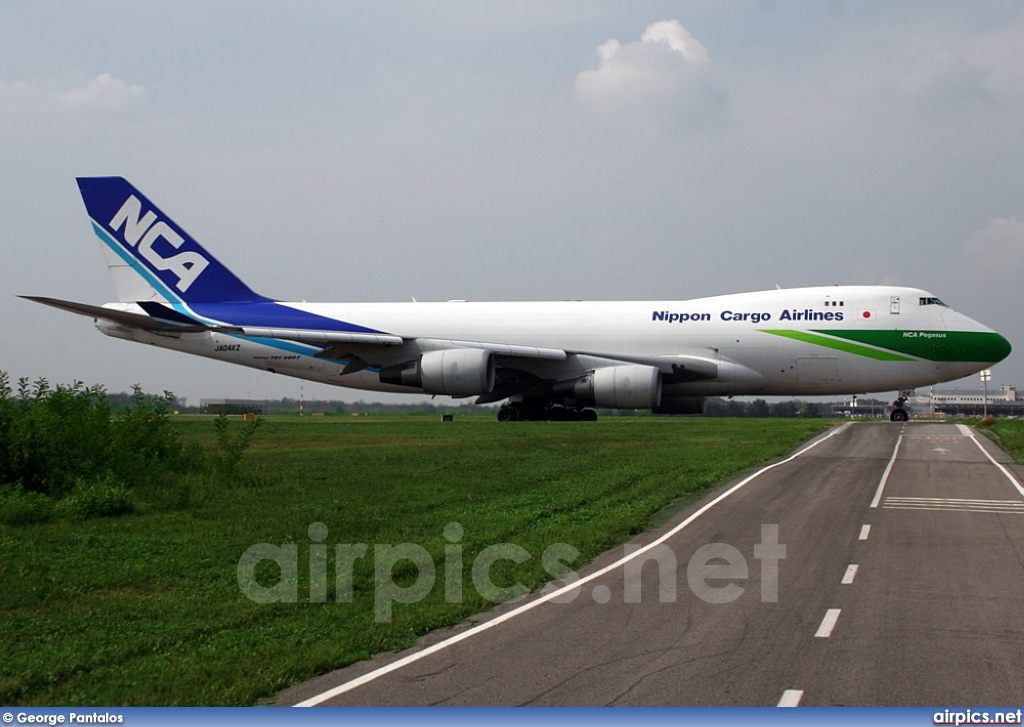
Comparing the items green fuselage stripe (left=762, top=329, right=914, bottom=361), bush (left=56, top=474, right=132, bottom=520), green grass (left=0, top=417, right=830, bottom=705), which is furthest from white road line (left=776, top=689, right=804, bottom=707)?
green fuselage stripe (left=762, top=329, right=914, bottom=361)

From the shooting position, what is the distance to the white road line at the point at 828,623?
27.3 ft

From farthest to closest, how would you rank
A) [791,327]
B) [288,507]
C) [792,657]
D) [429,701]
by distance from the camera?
[791,327]
[288,507]
[792,657]
[429,701]

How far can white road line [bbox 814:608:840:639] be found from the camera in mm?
8336

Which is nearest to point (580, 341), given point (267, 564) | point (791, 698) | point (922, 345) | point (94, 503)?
point (922, 345)

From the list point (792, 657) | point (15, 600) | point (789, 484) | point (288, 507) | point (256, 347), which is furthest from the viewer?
point (256, 347)

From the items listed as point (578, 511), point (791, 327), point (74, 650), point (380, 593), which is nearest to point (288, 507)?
point (578, 511)

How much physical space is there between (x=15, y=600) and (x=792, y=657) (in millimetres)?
7487

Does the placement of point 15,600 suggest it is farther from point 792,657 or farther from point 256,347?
point 256,347

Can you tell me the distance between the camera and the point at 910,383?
36906mm

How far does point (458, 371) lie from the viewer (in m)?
35.4

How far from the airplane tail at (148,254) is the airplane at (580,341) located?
88mm
